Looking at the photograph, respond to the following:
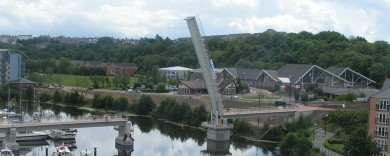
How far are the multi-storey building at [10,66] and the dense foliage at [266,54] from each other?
11720 mm

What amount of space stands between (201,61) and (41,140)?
12.1m

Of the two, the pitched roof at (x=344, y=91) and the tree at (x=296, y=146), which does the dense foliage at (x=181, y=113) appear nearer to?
the tree at (x=296, y=146)

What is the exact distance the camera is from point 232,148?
3947 centimetres

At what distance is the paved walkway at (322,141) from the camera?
31.4 metres

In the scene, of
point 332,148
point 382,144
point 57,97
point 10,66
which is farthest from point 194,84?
point 382,144

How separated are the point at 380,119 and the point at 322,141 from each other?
4975 mm

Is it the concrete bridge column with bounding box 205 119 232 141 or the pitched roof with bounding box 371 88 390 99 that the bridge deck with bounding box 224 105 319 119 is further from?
the pitched roof with bounding box 371 88 390 99

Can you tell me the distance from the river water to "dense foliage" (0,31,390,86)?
96.4ft

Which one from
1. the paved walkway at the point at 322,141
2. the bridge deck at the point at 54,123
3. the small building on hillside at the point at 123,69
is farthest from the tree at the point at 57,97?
the paved walkway at the point at 322,141

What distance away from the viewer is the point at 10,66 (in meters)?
76.7

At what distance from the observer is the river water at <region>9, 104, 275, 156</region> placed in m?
37.0

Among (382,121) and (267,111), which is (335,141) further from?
(267,111)

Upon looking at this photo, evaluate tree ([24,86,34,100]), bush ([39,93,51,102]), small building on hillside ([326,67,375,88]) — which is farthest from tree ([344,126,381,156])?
tree ([24,86,34,100])

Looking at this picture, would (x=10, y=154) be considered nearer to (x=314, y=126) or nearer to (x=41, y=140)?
(x=41, y=140)
